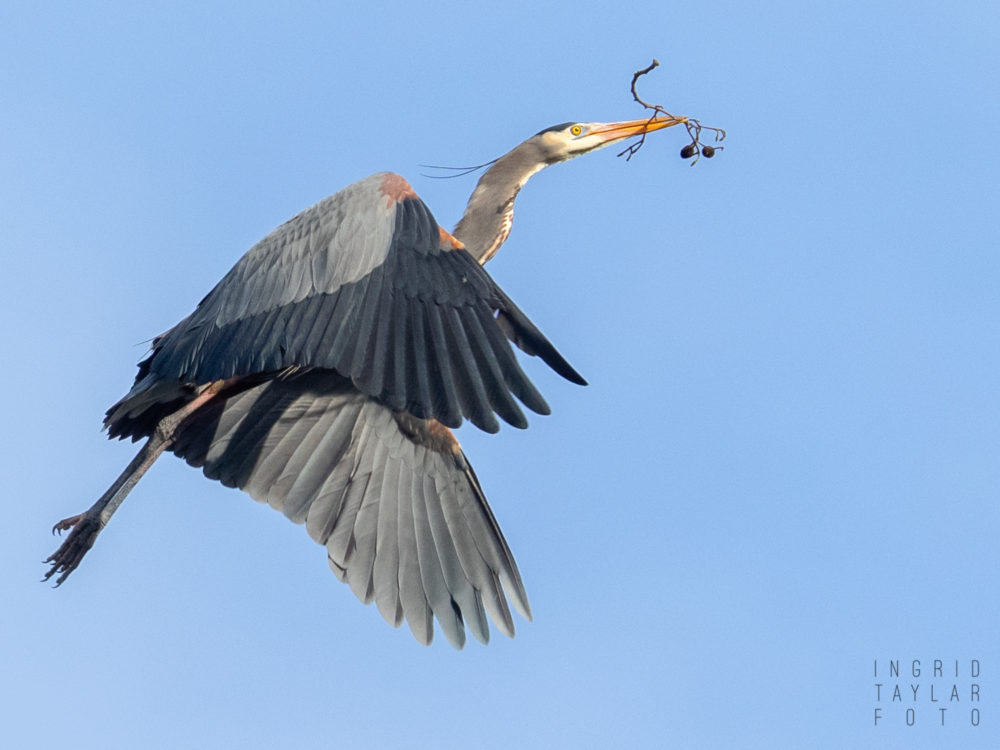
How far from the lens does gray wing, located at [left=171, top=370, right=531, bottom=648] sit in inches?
322

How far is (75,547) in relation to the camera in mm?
8016

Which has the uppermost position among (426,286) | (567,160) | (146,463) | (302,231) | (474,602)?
(567,160)

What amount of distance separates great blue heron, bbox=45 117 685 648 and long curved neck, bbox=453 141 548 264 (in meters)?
0.01

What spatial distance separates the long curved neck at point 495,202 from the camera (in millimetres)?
8844

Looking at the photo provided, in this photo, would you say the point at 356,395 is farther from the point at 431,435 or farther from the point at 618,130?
the point at 618,130

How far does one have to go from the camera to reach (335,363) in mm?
6488

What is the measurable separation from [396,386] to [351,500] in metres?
2.50

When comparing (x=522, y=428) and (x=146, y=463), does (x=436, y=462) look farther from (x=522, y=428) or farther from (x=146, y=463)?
(x=522, y=428)

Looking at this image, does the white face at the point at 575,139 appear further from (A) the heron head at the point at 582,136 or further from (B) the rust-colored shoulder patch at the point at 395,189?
(B) the rust-colored shoulder patch at the point at 395,189

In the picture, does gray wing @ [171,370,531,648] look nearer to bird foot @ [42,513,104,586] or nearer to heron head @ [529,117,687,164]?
bird foot @ [42,513,104,586]

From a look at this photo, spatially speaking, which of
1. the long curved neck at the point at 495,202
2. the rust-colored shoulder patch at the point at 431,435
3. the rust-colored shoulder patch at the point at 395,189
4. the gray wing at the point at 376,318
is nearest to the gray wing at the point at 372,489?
the rust-colored shoulder patch at the point at 431,435

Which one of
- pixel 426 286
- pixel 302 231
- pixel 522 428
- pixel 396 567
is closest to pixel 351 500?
pixel 396 567

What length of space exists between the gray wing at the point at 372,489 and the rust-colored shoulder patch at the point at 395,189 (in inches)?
63.0

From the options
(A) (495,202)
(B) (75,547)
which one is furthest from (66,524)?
(A) (495,202)
